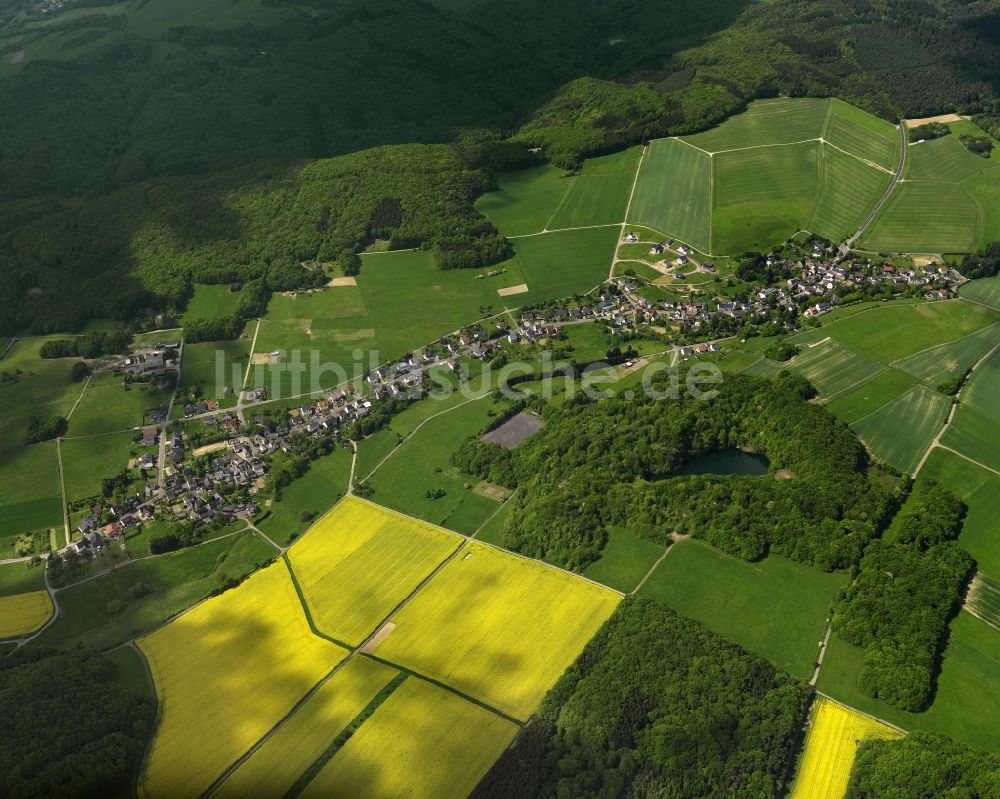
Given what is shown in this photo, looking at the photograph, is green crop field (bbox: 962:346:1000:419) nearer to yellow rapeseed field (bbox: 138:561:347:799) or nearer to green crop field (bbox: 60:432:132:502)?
yellow rapeseed field (bbox: 138:561:347:799)

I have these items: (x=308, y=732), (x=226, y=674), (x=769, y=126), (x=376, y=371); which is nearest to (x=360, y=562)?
(x=226, y=674)

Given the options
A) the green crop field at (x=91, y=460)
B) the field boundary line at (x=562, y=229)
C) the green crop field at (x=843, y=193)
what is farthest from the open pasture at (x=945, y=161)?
the green crop field at (x=91, y=460)

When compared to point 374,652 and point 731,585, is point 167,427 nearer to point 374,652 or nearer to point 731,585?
point 374,652

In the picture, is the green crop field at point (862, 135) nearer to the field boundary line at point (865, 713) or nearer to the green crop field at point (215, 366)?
the green crop field at point (215, 366)

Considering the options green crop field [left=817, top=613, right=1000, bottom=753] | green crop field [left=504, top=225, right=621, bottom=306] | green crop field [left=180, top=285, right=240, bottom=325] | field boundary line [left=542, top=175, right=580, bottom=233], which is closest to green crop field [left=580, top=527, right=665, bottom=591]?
green crop field [left=817, top=613, right=1000, bottom=753]

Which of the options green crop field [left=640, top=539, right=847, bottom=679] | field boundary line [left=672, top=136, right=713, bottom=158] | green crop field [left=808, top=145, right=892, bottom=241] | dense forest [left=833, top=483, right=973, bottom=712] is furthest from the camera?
field boundary line [left=672, top=136, right=713, bottom=158]

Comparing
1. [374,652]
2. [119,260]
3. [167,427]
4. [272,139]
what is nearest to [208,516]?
[167,427]
